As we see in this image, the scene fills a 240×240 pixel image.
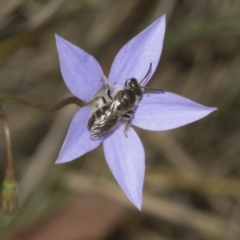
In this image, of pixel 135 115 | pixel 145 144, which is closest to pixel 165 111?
pixel 135 115

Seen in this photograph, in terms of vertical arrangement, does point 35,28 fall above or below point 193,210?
above

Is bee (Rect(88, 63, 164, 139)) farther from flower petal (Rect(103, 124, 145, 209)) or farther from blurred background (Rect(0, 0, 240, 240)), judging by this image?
blurred background (Rect(0, 0, 240, 240))

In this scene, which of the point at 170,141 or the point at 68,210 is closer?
the point at 68,210

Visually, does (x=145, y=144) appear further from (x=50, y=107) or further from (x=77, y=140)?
(x=77, y=140)

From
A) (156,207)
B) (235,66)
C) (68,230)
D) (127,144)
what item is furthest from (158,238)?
(127,144)

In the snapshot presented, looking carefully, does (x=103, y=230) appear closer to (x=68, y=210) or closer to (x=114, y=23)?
(x=68, y=210)

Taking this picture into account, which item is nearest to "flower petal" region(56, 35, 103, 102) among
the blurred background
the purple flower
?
the purple flower

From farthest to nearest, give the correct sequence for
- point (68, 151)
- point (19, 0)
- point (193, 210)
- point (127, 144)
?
point (193, 210) → point (19, 0) → point (127, 144) → point (68, 151)

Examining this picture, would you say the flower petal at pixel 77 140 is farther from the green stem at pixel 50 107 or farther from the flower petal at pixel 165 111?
the flower petal at pixel 165 111
